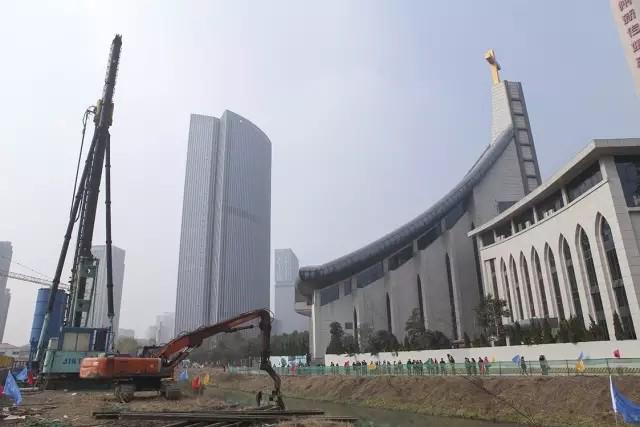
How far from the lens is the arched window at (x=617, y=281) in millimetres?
31219

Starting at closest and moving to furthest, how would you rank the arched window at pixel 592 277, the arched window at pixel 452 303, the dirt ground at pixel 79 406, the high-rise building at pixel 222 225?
the dirt ground at pixel 79 406
the arched window at pixel 592 277
the arched window at pixel 452 303
the high-rise building at pixel 222 225

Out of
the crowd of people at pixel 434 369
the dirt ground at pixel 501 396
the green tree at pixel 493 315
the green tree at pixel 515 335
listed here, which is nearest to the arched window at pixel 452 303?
the green tree at pixel 493 315

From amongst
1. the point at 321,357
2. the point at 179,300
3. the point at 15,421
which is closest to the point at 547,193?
the point at 321,357

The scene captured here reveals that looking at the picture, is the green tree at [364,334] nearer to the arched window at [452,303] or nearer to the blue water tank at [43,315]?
the arched window at [452,303]

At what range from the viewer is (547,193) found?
42875mm

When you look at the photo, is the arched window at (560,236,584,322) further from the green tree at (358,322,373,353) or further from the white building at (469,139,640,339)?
the green tree at (358,322,373,353)

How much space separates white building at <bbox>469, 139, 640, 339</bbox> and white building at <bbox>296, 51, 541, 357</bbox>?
540 inches

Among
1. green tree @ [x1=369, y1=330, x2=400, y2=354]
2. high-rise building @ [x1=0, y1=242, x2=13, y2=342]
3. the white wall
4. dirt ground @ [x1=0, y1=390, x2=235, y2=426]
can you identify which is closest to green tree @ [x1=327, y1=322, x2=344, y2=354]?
green tree @ [x1=369, y1=330, x2=400, y2=354]

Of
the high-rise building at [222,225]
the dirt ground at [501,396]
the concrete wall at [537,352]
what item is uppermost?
the high-rise building at [222,225]

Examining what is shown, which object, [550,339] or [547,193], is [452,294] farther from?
[550,339]

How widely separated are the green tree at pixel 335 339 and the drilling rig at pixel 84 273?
27.8 m

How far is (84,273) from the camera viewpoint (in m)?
35.0

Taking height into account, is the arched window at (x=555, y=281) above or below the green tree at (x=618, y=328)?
above

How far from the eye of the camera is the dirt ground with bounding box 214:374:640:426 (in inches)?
755
